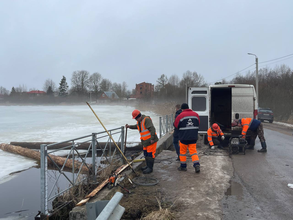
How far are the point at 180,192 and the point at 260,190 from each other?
159cm

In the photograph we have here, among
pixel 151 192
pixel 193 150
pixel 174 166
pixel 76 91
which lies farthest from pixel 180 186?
pixel 76 91

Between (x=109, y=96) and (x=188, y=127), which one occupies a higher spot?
(x=109, y=96)

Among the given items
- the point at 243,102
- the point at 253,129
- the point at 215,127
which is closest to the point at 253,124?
the point at 253,129

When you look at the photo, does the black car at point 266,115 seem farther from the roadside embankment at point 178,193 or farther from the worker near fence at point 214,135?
the roadside embankment at point 178,193

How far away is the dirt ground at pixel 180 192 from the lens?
373 centimetres

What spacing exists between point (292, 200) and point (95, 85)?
79.0 metres

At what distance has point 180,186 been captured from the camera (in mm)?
4906

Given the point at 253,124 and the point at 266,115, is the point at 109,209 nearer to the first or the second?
the point at 253,124

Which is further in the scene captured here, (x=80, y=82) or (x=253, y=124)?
(x=80, y=82)

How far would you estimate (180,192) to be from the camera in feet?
15.0

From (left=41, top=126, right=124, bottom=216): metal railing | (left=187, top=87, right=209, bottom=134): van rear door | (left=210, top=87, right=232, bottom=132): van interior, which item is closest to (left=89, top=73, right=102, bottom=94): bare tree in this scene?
(left=210, top=87, right=232, bottom=132): van interior

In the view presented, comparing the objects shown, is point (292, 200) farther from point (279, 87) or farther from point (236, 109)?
point (279, 87)

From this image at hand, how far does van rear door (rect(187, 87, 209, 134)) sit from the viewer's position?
993 cm

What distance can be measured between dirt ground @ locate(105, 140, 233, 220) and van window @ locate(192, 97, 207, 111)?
3457mm
